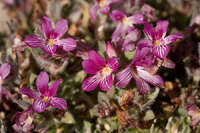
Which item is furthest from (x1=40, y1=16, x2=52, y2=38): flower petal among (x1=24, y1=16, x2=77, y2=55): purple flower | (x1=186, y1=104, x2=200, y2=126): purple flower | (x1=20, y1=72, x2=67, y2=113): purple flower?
(x1=186, y1=104, x2=200, y2=126): purple flower

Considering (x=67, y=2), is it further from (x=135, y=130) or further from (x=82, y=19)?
(x=135, y=130)

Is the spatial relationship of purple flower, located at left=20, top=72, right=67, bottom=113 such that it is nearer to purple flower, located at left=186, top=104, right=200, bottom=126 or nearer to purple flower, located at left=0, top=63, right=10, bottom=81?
purple flower, located at left=0, top=63, right=10, bottom=81

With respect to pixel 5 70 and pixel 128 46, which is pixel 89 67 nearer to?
pixel 128 46

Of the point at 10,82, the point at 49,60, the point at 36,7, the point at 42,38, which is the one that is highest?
the point at 36,7

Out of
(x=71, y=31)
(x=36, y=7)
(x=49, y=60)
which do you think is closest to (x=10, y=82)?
(x=49, y=60)

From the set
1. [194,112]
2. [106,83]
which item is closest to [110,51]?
[106,83]

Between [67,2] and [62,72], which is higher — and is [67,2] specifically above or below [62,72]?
above

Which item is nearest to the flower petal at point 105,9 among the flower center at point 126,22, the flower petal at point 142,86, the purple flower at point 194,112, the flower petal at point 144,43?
the flower center at point 126,22

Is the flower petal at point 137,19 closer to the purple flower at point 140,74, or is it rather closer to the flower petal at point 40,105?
→ the purple flower at point 140,74
